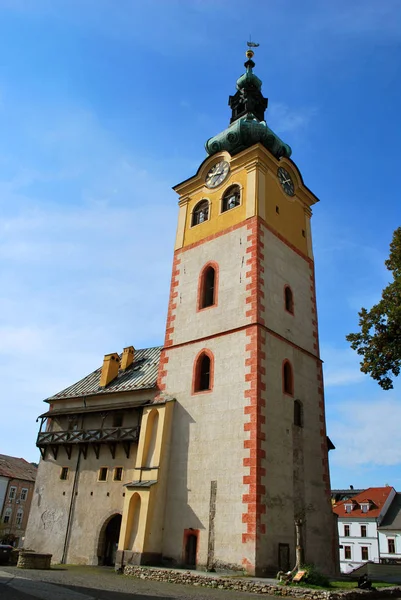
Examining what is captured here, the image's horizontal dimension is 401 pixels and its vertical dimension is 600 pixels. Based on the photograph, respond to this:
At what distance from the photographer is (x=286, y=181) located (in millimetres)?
25250

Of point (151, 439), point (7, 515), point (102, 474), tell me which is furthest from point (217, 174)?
point (7, 515)

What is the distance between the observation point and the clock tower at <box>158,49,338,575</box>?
16609 millimetres

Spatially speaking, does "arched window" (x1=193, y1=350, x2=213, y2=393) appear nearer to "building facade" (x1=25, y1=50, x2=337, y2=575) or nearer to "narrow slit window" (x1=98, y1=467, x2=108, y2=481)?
"building facade" (x1=25, y1=50, x2=337, y2=575)

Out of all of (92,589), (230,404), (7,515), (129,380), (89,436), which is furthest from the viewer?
(7,515)

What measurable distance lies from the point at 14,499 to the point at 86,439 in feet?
136

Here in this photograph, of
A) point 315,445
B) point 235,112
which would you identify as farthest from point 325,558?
point 235,112

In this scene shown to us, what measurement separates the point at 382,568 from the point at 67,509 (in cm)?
1618

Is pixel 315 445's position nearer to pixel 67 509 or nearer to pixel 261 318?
pixel 261 318

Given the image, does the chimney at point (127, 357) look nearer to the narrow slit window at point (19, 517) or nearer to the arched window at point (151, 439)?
the arched window at point (151, 439)

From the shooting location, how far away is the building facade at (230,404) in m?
16.8

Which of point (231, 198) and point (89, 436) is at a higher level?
point (231, 198)

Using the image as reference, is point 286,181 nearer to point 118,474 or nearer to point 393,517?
point 118,474

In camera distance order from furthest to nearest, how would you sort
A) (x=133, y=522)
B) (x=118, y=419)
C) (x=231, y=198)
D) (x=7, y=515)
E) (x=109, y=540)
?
1. (x=7, y=515)
2. (x=231, y=198)
3. (x=118, y=419)
4. (x=109, y=540)
5. (x=133, y=522)

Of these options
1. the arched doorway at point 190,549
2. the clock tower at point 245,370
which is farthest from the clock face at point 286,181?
the arched doorway at point 190,549
